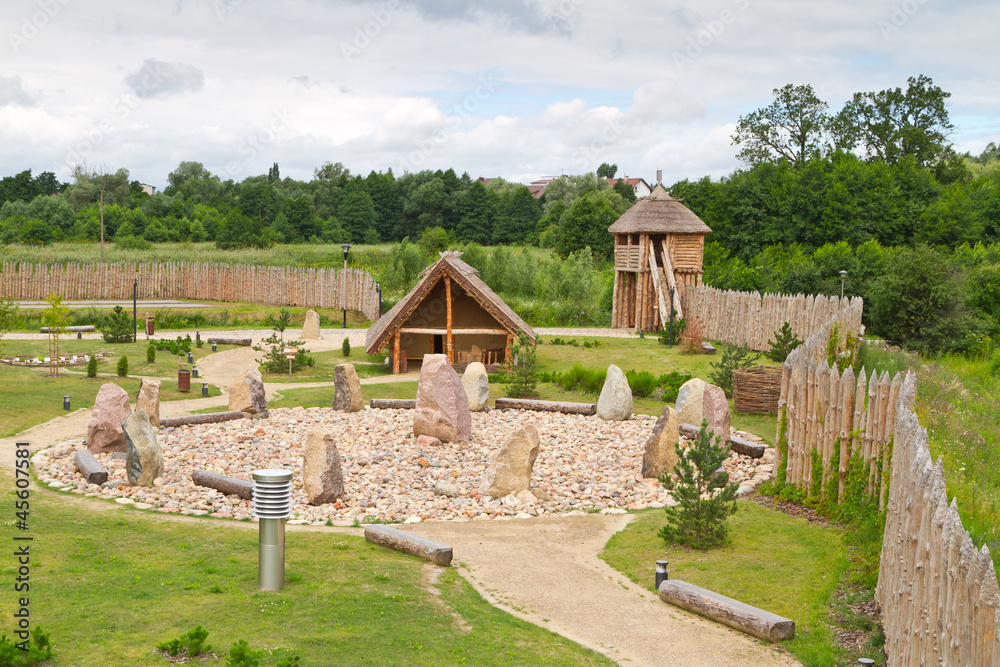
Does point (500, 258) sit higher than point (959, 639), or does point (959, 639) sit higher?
point (500, 258)

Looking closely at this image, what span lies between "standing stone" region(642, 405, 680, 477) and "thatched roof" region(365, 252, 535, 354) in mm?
9411

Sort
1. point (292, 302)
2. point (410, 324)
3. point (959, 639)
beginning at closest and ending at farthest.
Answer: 1. point (959, 639)
2. point (410, 324)
3. point (292, 302)

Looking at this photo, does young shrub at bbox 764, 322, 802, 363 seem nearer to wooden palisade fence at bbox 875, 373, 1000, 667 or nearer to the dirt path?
the dirt path

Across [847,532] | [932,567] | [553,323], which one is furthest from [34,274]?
[932,567]

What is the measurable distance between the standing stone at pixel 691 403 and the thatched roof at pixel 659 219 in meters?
16.9

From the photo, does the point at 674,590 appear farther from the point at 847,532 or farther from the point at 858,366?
the point at 858,366

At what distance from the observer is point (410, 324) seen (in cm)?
2412

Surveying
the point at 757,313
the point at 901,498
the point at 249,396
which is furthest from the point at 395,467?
the point at 757,313

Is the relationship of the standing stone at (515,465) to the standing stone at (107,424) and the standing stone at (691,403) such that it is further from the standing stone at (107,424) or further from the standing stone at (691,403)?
the standing stone at (107,424)

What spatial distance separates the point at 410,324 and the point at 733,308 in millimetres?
10785

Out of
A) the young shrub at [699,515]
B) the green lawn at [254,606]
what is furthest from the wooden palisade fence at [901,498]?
the green lawn at [254,606]

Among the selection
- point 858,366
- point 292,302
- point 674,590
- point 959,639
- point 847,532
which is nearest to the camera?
point 959,639

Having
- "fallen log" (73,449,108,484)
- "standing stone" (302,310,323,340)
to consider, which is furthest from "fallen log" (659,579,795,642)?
"standing stone" (302,310,323,340)

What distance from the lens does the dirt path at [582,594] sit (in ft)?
24.4
